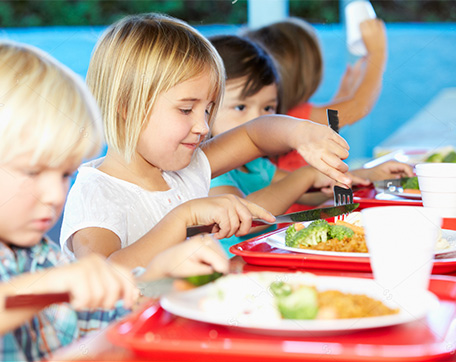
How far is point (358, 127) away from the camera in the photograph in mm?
4203

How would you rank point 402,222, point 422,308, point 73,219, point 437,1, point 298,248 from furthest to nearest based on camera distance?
point 437,1 → point 73,219 → point 298,248 → point 402,222 → point 422,308

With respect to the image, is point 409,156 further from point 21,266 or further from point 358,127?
point 358,127

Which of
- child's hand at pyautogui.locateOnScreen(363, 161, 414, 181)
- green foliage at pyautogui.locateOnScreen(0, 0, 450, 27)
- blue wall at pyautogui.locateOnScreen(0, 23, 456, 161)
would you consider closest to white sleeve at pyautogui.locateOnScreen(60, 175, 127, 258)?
child's hand at pyautogui.locateOnScreen(363, 161, 414, 181)

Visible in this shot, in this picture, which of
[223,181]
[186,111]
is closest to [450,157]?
[223,181]

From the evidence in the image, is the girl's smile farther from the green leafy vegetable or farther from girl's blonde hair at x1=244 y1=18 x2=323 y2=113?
girl's blonde hair at x1=244 y1=18 x2=323 y2=113

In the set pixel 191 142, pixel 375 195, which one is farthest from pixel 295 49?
pixel 191 142

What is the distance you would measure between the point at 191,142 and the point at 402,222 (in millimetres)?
600

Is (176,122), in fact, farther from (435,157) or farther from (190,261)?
(435,157)

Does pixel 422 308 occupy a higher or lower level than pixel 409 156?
higher

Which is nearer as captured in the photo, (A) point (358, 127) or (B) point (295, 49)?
(B) point (295, 49)

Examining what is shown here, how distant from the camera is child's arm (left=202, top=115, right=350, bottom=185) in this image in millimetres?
1083

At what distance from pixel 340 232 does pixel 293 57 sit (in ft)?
4.89

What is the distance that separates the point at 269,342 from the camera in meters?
0.53

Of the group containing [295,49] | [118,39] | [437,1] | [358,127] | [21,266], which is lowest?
[358,127]
